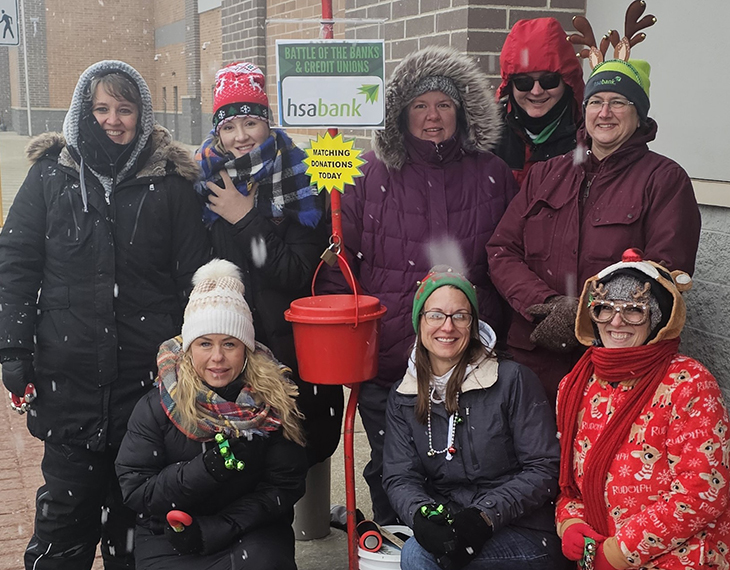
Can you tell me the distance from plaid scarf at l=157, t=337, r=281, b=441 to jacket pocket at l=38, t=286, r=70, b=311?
50cm

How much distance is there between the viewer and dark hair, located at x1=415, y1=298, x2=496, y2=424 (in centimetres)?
295

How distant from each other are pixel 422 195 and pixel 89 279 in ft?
4.53

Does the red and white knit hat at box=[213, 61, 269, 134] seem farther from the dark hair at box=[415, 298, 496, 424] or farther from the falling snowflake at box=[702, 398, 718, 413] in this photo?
the falling snowflake at box=[702, 398, 718, 413]

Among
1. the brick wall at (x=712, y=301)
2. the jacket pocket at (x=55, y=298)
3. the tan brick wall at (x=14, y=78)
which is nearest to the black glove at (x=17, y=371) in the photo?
the jacket pocket at (x=55, y=298)

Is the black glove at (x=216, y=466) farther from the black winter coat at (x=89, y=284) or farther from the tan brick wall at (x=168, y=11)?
the tan brick wall at (x=168, y=11)

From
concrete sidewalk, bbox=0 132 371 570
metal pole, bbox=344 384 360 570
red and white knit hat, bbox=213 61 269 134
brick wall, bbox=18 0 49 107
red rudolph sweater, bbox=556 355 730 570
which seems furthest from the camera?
brick wall, bbox=18 0 49 107

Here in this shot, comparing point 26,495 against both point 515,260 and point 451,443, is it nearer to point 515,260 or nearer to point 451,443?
point 451,443

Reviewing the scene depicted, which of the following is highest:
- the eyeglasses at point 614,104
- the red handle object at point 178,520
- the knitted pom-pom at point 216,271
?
the eyeglasses at point 614,104

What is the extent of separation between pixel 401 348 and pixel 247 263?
2.41 feet

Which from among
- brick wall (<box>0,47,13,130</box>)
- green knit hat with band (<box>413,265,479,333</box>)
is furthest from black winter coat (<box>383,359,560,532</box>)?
brick wall (<box>0,47,13,130</box>)

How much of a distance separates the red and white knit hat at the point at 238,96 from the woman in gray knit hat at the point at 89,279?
27cm

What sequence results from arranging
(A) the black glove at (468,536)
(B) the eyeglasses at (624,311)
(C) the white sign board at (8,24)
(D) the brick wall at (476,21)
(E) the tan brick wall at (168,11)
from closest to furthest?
(B) the eyeglasses at (624,311) → (A) the black glove at (468,536) → (D) the brick wall at (476,21) → (C) the white sign board at (8,24) → (E) the tan brick wall at (168,11)

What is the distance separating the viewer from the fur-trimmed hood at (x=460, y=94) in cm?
333

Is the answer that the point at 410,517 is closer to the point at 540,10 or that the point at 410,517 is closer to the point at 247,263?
the point at 247,263
